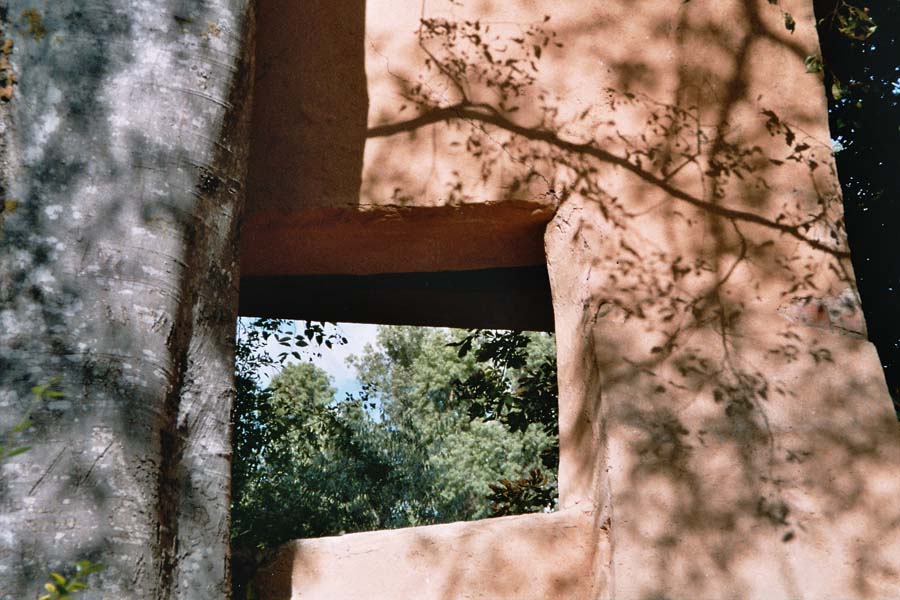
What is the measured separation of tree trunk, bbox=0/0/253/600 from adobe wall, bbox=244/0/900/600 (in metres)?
0.67

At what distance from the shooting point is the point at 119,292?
2123 millimetres

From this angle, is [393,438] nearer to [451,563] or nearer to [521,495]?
[521,495]

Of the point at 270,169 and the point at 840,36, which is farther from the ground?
the point at 840,36

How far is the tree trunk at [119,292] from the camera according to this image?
1.95 m

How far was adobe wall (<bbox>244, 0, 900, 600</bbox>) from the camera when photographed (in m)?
2.62

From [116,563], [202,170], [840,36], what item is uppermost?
[840,36]

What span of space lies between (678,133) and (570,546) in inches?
55.0

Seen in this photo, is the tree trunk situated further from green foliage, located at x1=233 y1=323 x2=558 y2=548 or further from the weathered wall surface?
green foliage, located at x1=233 y1=323 x2=558 y2=548

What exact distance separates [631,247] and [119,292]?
160cm

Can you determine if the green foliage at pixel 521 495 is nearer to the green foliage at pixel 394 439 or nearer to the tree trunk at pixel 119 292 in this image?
the green foliage at pixel 394 439

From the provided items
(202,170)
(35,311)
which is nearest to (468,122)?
(202,170)

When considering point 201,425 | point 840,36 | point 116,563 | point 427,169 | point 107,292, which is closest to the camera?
point 116,563

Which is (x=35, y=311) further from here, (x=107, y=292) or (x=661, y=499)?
(x=661, y=499)

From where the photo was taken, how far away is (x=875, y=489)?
104 inches
